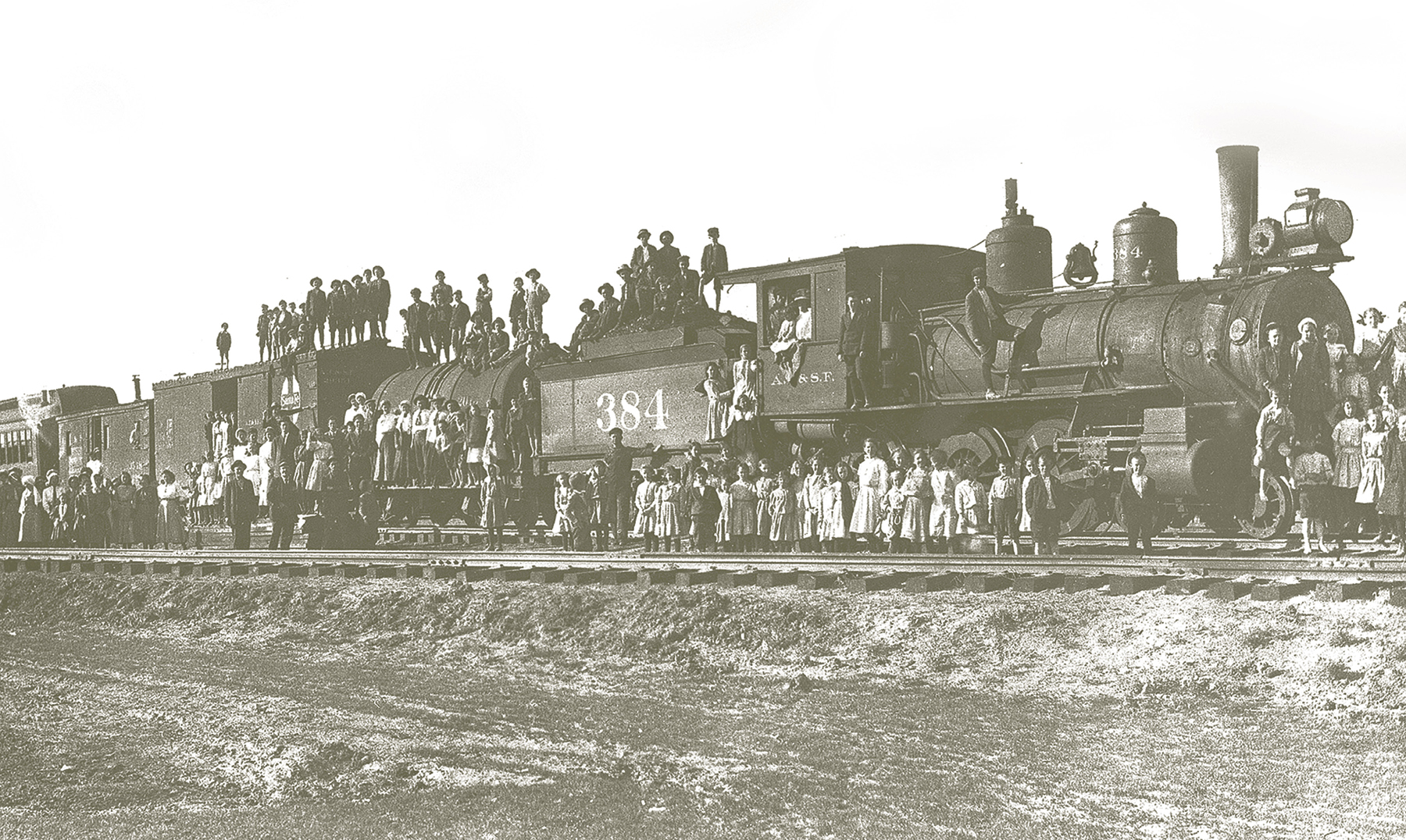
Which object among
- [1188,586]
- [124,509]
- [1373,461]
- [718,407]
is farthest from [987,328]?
→ [124,509]

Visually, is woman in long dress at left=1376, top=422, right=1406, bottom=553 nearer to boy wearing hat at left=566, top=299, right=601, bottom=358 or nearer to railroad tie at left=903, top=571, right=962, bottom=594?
railroad tie at left=903, top=571, right=962, bottom=594

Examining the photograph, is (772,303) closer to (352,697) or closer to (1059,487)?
(1059,487)

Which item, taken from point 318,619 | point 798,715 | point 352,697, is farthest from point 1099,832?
point 318,619

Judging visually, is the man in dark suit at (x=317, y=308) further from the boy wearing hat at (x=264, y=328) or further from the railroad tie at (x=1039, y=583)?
the railroad tie at (x=1039, y=583)

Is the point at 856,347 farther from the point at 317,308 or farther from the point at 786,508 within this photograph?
the point at 317,308

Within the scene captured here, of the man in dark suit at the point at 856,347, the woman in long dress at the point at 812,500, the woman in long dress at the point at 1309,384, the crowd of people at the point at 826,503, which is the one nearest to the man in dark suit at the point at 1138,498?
the crowd of people at the point at 826,503

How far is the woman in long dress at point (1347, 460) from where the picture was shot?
40.1 ft

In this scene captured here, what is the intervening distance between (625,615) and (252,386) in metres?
14.5

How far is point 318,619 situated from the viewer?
13.5 meters

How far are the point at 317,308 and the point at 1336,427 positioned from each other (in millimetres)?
16378

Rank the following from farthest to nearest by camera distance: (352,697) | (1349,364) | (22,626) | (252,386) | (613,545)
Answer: (252,386), (613,545), (22,626), (1349,364), (352,697)

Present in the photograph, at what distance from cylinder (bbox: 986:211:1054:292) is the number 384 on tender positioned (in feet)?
14.2

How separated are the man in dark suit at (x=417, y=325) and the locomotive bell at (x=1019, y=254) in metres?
10.9

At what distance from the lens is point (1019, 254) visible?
15.3 metres
